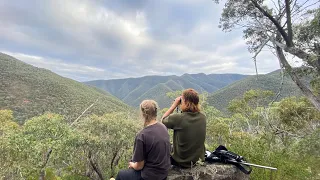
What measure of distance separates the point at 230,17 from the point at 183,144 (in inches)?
295

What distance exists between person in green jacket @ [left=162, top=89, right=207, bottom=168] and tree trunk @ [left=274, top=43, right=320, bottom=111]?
521 centimetres

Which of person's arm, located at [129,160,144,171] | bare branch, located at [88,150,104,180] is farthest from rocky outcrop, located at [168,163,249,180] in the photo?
bare branch, located at [88,150,104,180]

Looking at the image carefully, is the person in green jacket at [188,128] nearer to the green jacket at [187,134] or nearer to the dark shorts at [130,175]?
the green jacket at [187,134]

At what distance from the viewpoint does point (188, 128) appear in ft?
10.1

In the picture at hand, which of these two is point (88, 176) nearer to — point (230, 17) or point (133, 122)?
point (133, 122)

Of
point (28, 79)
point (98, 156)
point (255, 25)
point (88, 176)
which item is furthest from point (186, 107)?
point (28, 79)

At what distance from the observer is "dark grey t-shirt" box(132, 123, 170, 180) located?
268 centimetres

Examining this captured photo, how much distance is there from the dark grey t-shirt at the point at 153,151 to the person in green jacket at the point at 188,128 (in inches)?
14.2

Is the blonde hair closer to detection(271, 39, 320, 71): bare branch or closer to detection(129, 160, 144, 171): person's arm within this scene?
detection(129, 160, 144, 171): person's arm

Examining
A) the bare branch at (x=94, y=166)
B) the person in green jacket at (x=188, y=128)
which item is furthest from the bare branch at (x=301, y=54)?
the bare branch at (x=94, y=166)

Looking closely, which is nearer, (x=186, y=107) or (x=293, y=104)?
(x=186, y=107)

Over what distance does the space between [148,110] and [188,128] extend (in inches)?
25.2

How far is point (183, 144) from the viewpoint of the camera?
3.17 metres

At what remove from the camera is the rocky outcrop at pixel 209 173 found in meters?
3.25
